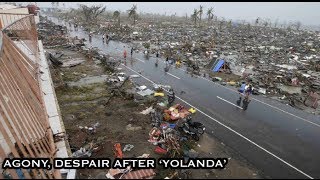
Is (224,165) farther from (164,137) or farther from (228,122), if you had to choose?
(228,122)

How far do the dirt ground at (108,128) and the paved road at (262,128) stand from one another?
1.06 m

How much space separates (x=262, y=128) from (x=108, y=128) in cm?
854

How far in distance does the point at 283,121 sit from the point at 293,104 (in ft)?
11.7

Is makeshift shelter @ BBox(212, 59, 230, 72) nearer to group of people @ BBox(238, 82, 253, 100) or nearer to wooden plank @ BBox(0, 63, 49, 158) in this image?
group of people @ BBox(238, 82, 253, 100)

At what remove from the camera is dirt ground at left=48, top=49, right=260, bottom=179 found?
10617mm

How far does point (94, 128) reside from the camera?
13875 mm

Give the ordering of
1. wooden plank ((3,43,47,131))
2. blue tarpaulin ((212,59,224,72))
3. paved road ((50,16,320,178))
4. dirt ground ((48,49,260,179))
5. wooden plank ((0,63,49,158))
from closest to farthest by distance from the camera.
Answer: wooden plank ((0,63,49,158))
dirt ground ((48,49,260,179))
wooden plank ((3,43,47,131))
paved road ((50,16,320,178))
blue tarpaulin ((212,59,224,72))

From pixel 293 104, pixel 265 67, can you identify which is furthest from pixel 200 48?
pixel 293 104

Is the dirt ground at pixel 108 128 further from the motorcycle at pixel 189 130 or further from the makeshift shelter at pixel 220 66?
the makeshift shelter at pixel 220 66

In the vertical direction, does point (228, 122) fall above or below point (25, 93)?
below

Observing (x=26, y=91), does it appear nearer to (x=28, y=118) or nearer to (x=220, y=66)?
(x=28, y=118)

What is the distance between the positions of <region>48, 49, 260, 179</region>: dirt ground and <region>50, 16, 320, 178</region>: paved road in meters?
1.06

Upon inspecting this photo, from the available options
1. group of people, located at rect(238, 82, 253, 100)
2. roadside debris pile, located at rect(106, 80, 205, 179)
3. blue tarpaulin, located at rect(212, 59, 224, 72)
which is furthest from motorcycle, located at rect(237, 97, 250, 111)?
blue tarpaulin, located at rect(212, 59, 224, 72)

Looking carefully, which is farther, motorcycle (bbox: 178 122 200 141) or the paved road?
motorcycle (bbox: 178 122 200 141)
